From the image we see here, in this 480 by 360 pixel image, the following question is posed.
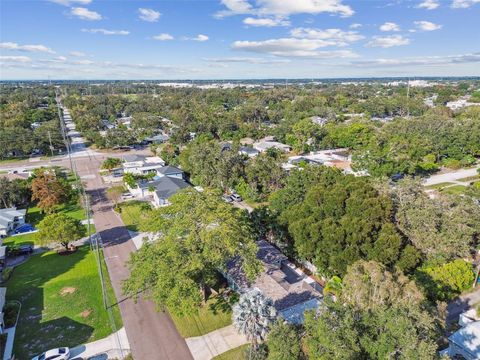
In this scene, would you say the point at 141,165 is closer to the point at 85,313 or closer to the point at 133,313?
the point at 85,313

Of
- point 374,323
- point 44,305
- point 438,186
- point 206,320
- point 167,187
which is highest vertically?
point 374,323

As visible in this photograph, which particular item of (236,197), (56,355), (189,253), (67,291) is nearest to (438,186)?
(236,197)

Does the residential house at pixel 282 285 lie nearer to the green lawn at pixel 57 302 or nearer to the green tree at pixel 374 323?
the green tree at pixel 374 323

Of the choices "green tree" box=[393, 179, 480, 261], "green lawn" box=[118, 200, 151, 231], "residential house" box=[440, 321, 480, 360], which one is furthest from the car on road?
"residential house" box=[440, 321, 480, 360]

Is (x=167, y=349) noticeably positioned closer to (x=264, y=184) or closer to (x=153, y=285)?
(x=153, y=285)

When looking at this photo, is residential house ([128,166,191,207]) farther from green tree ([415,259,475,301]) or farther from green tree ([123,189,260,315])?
green tree ([415,259,475,301])

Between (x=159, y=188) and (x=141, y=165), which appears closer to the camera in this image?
(x=159, y=188)

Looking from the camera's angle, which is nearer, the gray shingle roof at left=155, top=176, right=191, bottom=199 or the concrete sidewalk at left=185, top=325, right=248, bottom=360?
the concrete sidewalk at left=185, top=325, right=248, bottom=360

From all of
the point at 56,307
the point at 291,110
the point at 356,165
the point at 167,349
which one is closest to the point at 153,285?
the point at 167,349
